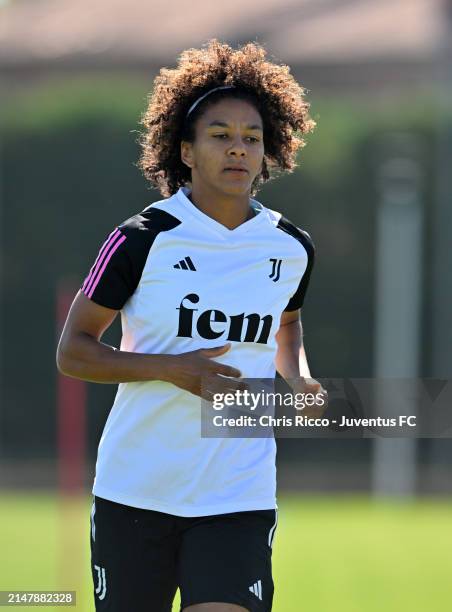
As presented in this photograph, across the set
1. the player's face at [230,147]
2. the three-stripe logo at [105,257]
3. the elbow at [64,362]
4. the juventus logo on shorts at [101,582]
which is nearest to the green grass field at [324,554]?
the juventus logo on shorts at [101,582]

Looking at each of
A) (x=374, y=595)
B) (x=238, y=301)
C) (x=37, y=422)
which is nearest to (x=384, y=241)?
(x=37, y=422)

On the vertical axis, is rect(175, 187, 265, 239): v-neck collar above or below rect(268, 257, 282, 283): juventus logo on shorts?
above

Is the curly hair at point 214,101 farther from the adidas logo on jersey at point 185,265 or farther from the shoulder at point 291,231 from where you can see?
the adidas logo on jersey at point 185,265

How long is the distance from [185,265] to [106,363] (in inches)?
15.9

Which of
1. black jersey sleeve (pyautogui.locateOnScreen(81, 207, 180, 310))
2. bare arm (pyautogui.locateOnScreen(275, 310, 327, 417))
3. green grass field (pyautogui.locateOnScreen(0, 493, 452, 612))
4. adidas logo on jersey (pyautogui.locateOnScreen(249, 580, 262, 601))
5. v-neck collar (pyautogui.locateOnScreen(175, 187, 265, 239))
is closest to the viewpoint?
adidas logo on jersey (pyautogui.locateOnScreen(249, 580, 262, 601))

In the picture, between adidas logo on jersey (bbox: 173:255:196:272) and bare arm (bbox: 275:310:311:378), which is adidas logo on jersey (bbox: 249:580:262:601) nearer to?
bare arm (bbox: 275:310:311:378)

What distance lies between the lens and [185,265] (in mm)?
4477

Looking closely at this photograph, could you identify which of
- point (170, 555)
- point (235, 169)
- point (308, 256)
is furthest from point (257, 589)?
point (235, 169)

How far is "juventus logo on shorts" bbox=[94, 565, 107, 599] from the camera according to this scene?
4.48 m

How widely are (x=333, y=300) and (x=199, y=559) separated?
1817 cm

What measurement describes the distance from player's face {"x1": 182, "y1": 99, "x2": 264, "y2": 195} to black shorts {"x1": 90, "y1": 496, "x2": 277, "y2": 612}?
1.10 meters

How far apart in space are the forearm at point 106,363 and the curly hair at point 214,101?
853mm

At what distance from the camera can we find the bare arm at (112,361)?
434 cm

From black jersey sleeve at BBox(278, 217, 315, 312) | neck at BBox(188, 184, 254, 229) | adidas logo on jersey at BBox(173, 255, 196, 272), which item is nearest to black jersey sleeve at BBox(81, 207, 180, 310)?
adidas logo on jersey at BBox(173, 255, 196, 272)
